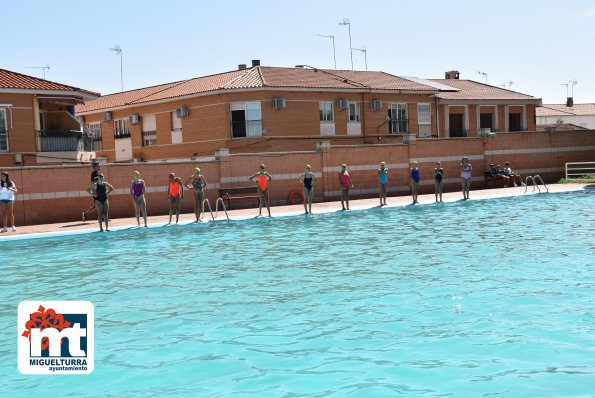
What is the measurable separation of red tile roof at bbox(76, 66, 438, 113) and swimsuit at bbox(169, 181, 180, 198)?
44.8 feet

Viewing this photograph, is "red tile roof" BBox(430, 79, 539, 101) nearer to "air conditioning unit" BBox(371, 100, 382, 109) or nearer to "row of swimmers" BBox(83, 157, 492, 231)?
"air conditioning unit" BBox(371, 100, 382, 109)

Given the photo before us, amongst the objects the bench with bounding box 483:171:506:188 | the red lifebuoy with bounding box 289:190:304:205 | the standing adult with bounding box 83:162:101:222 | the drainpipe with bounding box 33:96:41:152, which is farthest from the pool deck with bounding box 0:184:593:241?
the drainpipe with bounding box 33:96:41:152

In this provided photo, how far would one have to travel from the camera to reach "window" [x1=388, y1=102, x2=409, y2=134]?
43.9 meters

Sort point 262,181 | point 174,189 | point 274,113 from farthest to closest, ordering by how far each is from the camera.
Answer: point 274,113
point 262,181
point 174,189

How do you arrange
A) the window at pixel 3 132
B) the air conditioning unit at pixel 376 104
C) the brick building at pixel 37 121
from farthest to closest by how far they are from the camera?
1. the air conditioning unit at pixel 376 104
2. the brick building at pixel 37 121
3. the window at pixel 3 132

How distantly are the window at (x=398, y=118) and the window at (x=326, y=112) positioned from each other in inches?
179

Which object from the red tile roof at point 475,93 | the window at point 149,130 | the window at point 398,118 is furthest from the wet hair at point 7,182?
the red tile roof at point 475,93

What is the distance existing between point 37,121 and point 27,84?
65.7 inches

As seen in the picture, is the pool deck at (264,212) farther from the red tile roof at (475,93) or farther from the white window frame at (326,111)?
the red tile roof at (475,93)

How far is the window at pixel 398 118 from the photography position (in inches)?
1730

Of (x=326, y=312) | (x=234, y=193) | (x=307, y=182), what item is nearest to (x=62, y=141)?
(x=234, y=193)

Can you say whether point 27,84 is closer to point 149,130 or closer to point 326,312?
point 149,130

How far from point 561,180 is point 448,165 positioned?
21.9 feet

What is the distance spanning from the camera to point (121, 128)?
4603cm
